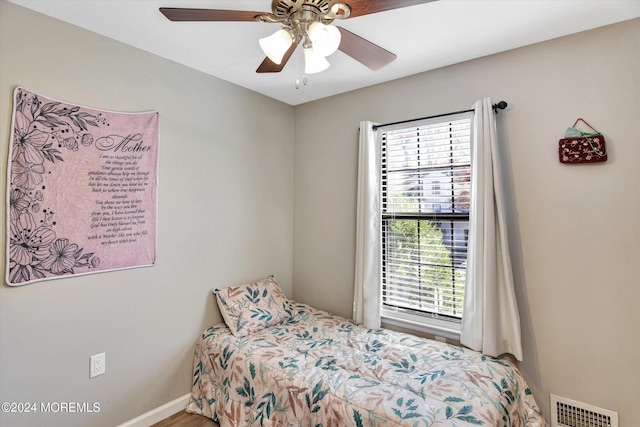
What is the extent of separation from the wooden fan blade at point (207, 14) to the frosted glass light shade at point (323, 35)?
222 mm

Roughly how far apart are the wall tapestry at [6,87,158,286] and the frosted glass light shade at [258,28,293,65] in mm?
1180

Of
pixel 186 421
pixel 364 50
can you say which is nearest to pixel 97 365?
pixel 186 421

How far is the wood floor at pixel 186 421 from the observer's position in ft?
6.91

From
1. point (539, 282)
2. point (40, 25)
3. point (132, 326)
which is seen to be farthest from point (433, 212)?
point (40, 25)

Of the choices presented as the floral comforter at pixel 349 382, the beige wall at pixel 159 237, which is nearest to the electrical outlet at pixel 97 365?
the beige wall at pixel 159 237

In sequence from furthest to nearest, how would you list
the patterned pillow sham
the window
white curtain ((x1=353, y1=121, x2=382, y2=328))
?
white curtain ((x1=353, y1=121, x2=382, y2=328))
the patterned pillow sham
the window

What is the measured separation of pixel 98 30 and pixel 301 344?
90.0 inches

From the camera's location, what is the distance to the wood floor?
2.11 m

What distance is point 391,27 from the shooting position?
181 centimetres

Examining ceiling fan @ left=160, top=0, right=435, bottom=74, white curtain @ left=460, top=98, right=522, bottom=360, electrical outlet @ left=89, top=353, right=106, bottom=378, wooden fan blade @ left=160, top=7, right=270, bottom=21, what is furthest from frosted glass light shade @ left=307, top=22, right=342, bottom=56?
electrical outlet @ left=89, top=353, right=106, bottom=378

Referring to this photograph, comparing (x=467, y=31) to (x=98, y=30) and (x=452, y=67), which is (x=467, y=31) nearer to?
(x=452, y=67)

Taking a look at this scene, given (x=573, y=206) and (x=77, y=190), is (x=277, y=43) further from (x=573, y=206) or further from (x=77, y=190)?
(x=573, y=206)

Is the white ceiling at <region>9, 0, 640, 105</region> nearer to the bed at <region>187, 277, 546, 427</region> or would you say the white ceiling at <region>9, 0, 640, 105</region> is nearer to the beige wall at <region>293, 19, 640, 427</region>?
the beige wall at <region>293, 19, 640, 427</region>

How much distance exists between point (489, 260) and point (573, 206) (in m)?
0.55
